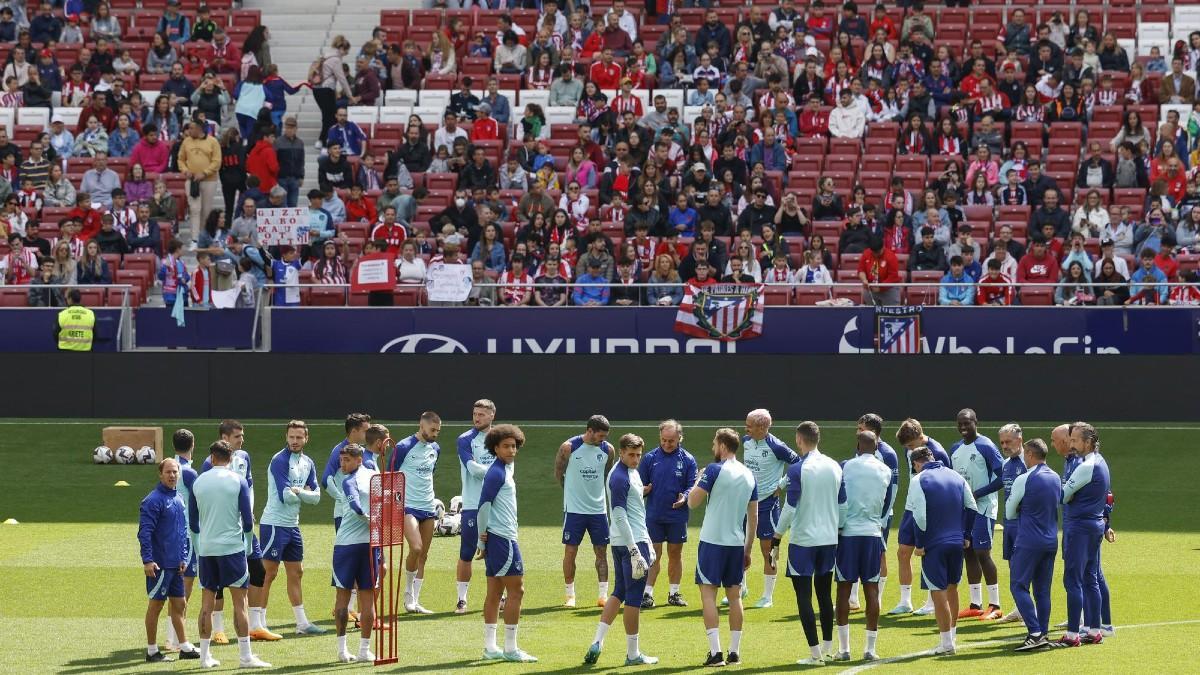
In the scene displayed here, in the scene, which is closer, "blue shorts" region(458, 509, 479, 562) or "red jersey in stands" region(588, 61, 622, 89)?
"blue shorts" region(458, 509, 479, 562)

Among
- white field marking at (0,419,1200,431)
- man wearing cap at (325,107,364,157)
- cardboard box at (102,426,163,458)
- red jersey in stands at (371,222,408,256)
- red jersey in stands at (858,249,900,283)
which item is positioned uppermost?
man wearing cap at (325,107,364,157)

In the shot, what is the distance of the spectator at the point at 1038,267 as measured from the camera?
1139 inches

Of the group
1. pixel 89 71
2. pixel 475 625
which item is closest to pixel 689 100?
pixel 89 71

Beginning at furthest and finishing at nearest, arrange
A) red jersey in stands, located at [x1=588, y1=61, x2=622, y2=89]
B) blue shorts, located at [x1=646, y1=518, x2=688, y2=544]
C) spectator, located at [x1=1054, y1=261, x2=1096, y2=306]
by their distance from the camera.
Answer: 1. red jersey in stands, located at [x1=588, y1=61, x2=622, y2=89]
2. spectator, located at [x1=1054, y1=261, x2=1096, y2=306]
3. blue shorts, located at [x1=646, y1=518, x2=688, y2=544]

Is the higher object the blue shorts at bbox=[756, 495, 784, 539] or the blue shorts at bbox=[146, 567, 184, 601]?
the blue shorts at bbox=[756, 495, 784, 539]

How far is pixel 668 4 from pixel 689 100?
3.56m

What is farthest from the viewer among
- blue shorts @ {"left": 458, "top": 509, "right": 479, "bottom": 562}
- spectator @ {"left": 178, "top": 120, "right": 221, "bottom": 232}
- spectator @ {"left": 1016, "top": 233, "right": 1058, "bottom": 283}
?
spectator @ {"left": 178, "top": 120, "right": 221, "bottom": 232}

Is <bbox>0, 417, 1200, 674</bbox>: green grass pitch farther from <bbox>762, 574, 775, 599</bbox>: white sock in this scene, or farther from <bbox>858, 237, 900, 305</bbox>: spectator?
<bbox>858, 237, 900, 305</bbox>: spectator

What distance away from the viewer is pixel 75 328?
2917 cm

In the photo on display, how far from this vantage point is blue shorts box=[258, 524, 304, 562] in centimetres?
1648

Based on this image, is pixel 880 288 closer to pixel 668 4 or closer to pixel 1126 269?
pixel 1126 269

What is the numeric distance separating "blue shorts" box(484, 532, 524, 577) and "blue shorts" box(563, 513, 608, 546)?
8.51 ft

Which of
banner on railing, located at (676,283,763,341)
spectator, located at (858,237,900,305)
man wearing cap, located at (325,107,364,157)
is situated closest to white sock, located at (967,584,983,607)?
banner on railing, located at (676,283,763,341)

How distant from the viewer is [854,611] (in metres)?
17.9
